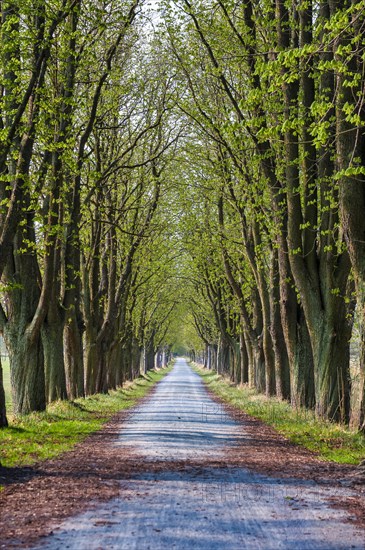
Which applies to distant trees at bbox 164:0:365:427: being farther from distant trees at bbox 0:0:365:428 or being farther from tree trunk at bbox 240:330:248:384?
tree trunk at bbox 240:330:248:384

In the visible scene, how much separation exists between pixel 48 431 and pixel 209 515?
7793 millimetres

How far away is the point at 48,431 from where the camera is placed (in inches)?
553

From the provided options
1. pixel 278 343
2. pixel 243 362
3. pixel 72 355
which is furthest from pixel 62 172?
pixel 243 362

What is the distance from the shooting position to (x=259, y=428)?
16125 millimetres

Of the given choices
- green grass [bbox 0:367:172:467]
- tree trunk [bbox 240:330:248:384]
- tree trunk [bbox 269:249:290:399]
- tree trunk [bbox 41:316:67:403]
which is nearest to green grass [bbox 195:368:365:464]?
tree trunk [bbox 269:249:290:399]

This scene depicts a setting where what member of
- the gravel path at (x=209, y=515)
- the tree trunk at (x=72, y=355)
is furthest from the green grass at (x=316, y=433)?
the tree trunk at (x=72, y=355)

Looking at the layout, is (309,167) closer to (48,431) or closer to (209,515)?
(48,431)

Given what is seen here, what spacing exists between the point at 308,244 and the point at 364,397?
4805 millimetres

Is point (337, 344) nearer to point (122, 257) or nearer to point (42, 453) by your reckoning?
point (42, 453)

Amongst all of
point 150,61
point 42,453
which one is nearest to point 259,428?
point 42,453

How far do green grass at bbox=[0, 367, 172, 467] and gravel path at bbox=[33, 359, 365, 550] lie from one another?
1785 millimetres

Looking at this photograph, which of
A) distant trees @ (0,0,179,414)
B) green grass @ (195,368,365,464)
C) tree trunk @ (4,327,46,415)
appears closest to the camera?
green grass @ (195,368,365,464)

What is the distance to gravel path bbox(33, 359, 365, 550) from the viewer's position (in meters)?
5.82

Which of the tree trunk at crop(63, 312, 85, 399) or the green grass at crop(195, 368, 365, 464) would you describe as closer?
the green grass at crop(195, 368, 365, 464)
